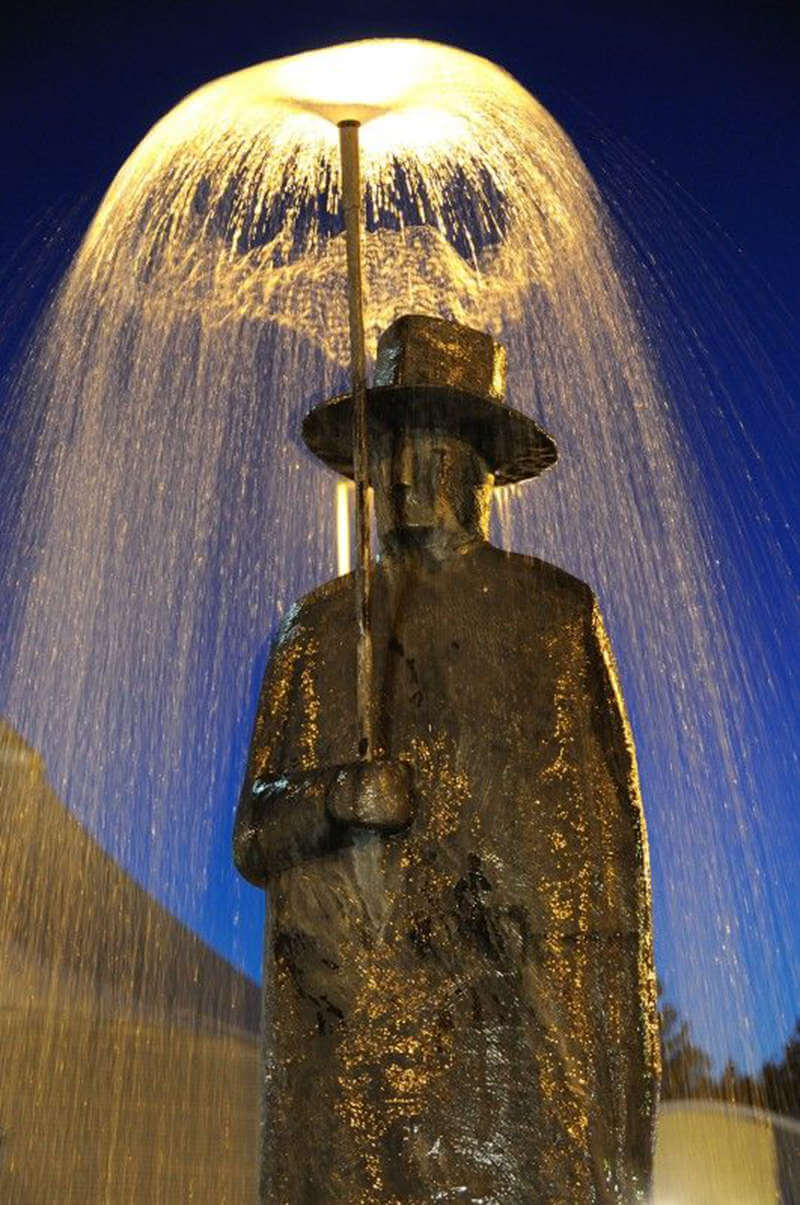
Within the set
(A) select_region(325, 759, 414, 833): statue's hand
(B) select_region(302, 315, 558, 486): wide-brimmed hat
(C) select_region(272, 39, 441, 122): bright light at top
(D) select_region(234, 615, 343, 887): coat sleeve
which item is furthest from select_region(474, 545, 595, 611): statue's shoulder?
(C) select_region(272, 39, 441, 122): bright light at top

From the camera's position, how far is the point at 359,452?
3.76 m

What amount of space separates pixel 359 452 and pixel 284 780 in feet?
2.87

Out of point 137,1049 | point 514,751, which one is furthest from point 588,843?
point 137,1049

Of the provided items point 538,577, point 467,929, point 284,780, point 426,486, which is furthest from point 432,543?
point 467,929

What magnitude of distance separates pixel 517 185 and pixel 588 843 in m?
4.88

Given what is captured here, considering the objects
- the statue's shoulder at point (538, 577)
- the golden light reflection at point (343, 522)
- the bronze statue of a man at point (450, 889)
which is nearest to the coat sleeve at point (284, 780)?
the bronze statue of a man at point (450, 889)

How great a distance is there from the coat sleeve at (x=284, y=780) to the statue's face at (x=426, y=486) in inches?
16.9

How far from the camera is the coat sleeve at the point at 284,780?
11.4ft

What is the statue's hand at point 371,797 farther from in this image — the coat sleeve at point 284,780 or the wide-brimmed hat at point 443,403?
the wide-brimmed hat at point 443,403

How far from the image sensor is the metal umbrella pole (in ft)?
11.4

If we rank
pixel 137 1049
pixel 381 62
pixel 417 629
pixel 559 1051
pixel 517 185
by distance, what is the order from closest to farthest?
pixel 559 1051, pixel 417 629, pixel 381 62, pixel 517 185, pixel 137 1049

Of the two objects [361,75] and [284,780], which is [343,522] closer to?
[361,75]

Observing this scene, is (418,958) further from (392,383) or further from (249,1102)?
(249,1102)

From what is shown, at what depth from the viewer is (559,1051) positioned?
10.8 ft
